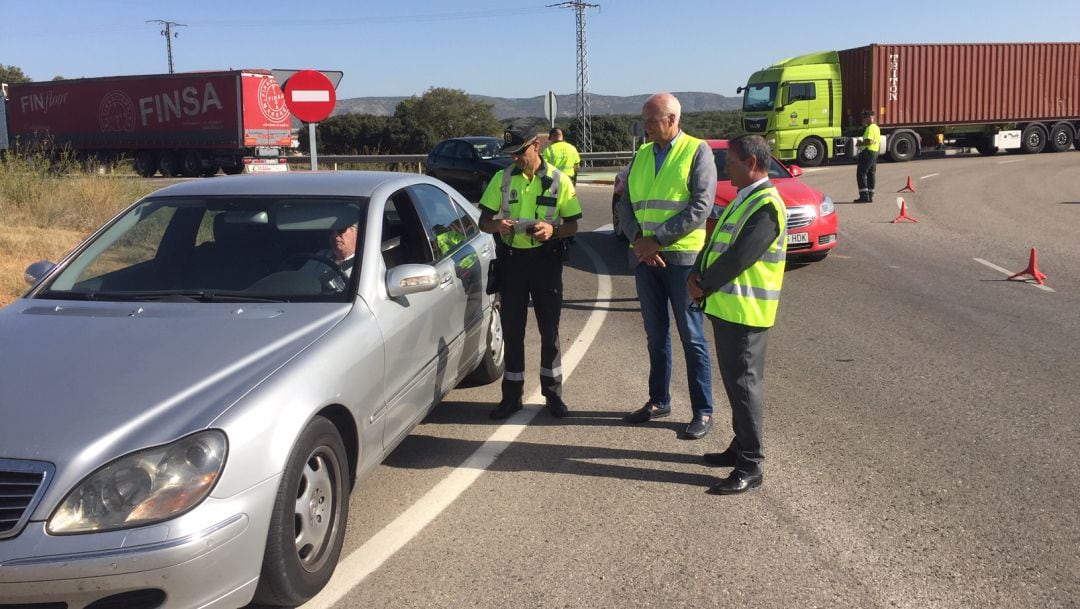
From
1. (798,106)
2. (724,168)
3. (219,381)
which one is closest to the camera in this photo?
(219,381)

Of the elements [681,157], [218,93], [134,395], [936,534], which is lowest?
[936,534]

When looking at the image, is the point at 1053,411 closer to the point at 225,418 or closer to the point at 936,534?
the point at 936,534

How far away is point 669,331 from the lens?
17.9 ft

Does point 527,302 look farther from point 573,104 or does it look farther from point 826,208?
point 573,104

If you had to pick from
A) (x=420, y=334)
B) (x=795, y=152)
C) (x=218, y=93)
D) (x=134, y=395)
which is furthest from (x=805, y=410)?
(x=218, y=93)

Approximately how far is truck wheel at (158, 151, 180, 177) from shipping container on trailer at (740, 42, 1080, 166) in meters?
21.8

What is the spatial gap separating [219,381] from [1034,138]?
3829 centimetres

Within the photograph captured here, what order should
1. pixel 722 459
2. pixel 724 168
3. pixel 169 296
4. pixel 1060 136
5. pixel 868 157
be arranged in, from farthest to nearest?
pixel 1060 136 < pixel 868 157 < pixel 724 168 < pixel 722 459 < pixel 169 296

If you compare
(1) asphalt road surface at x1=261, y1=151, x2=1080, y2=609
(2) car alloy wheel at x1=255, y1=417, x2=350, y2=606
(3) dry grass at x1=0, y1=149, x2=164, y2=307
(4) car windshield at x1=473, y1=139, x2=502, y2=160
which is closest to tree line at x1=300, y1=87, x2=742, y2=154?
(4) car windshield at x1=473, y1=139, x2=502, y2=160

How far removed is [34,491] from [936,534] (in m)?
3.52

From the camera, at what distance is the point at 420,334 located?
4625mm

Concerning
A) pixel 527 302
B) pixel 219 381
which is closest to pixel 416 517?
pixel 219 381

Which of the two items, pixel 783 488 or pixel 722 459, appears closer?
pixel 783 488

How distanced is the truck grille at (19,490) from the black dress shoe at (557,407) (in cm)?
333
